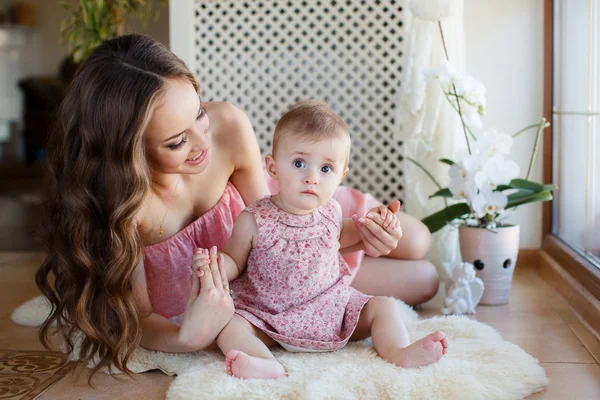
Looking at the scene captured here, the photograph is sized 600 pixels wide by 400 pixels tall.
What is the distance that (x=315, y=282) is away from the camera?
5.92ft

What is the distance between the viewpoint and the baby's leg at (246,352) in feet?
5.32

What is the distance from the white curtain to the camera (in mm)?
2732

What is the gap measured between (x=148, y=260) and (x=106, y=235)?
0.79 ft

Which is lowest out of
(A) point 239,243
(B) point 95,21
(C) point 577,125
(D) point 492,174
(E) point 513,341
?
(E) point 513,341

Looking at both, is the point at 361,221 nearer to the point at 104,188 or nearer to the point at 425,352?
the point at 425,352

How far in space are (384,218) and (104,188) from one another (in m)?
0.70

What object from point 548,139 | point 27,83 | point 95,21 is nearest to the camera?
point 548,139

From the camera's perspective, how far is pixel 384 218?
1.77 metres

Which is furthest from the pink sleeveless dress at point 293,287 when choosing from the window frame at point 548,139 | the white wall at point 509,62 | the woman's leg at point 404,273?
the white wall at point 509,62

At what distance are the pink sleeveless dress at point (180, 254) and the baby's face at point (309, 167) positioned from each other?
32 cm

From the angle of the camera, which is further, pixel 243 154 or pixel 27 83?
pixel 27 83

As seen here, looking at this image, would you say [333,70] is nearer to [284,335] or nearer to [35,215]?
[284,335]

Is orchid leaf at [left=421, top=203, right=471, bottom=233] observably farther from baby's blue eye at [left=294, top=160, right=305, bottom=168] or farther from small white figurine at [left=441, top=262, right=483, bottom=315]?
baby's blue eye at [left=294, top=160, right=305, bottom=168]

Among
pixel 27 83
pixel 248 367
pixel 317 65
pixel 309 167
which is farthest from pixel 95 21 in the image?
pixel 248 367
